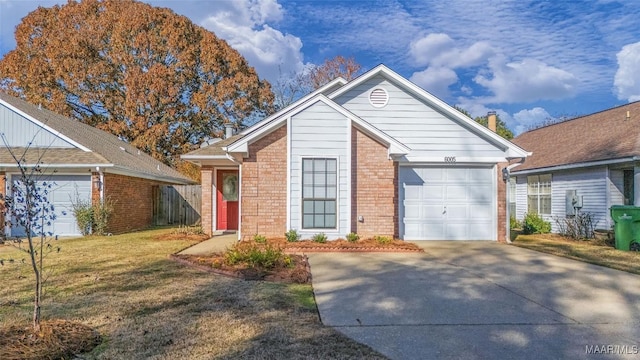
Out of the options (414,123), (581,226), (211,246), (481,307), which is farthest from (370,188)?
(581,226)

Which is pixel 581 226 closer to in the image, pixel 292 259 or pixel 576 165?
pixel 576 165

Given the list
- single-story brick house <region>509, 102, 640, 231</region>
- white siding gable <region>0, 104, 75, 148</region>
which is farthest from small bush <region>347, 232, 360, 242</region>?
white siding gable <region>0, 104, 75, 148</region>

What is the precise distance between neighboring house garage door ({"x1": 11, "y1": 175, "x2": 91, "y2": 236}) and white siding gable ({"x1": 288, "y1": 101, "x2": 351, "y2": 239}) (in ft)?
27.0

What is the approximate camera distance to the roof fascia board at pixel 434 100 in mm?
12555

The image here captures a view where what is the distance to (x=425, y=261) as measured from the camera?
29.6 ft

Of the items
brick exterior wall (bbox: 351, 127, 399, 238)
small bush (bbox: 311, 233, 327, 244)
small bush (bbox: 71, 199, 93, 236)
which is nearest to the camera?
small bush (bbox: 311, 233, 327, 244)

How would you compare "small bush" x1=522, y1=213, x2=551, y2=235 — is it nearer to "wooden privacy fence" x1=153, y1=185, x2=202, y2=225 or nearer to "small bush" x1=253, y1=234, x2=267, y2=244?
"small bush" x1=253, y1=234, x2=267, y2=244

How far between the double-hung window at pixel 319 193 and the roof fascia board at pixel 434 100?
2.64 m

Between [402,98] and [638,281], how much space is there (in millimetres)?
7784

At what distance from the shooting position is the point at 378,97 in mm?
12891

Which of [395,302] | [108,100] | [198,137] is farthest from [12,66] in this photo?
[395,302]

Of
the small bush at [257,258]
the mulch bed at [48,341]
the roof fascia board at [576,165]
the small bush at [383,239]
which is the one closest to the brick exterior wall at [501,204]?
the roof fascia board at [576,165]

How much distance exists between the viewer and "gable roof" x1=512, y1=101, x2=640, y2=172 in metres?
13.7

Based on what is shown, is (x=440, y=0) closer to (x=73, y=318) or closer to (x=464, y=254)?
(x=464, y=254)
